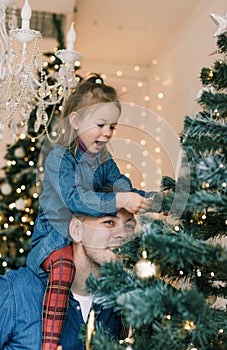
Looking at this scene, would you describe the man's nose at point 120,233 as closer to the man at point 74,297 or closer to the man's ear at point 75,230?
the man at point 74,297

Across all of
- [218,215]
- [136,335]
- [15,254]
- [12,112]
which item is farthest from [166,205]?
[15,254]

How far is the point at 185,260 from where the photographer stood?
4.26 ft

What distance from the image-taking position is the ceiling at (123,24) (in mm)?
4887

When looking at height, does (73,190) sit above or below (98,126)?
below

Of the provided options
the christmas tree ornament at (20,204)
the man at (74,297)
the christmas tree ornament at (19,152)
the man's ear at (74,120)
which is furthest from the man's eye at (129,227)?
the christmas tree ornament at (19,152)

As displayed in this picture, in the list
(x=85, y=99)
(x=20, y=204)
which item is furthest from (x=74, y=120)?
(x=20, y=204)

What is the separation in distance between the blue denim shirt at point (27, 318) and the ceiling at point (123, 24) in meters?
2.79

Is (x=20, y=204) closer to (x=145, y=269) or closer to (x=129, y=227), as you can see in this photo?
(x=129, y=227)

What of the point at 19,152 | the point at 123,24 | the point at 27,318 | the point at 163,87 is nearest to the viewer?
the point at 27,318

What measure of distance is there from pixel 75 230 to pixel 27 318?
302mm

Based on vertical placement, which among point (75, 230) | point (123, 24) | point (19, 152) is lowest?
point (19, 152)

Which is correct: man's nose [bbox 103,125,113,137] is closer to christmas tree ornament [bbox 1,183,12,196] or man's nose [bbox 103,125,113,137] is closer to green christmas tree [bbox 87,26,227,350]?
green christmas tree [bbox 87,26,227,350]

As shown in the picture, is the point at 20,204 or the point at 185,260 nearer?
the point at 185,260

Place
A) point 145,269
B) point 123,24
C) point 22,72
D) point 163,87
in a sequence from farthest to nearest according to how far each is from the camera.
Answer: point 163,87 < point 123,24 < point 22,72 < point 145,269
